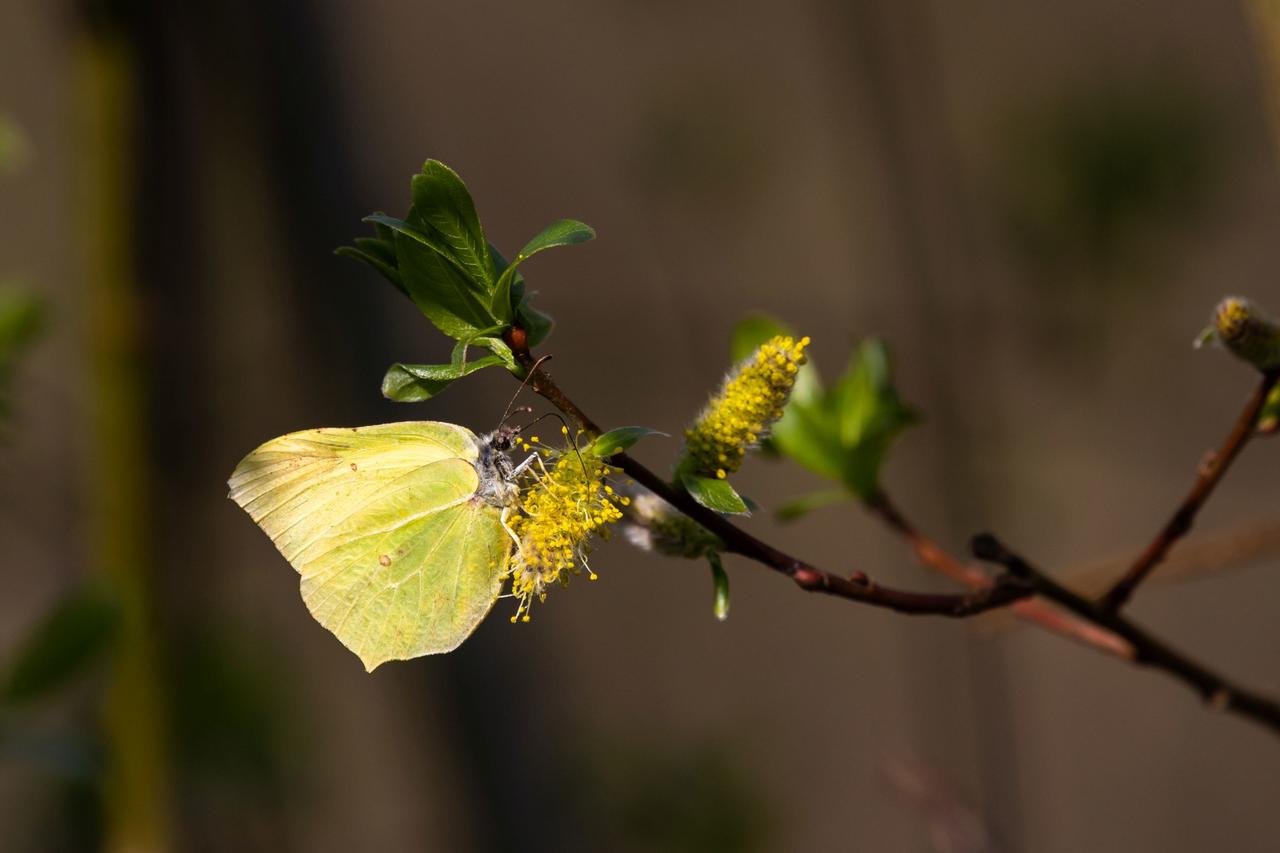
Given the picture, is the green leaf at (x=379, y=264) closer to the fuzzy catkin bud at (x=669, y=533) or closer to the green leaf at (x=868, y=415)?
the fuzzy catkin bud at (x=669, y=533)

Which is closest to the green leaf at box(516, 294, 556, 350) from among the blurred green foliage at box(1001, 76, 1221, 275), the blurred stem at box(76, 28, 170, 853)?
the blurred stem at box(76, 28, 170, 853)

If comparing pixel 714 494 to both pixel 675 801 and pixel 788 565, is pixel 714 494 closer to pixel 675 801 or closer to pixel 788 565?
pixel 788 565

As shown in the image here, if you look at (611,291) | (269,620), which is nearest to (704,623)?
(611,291)

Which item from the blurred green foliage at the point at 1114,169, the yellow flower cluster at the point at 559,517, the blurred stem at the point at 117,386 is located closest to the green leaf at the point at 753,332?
the yellow flower cluster at the point at 559,517

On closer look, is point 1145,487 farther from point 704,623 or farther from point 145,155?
point 145,155

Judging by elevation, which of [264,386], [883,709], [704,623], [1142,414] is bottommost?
[883,709]

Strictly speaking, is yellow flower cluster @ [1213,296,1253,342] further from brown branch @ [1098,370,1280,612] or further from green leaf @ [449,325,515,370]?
green leaf @ [449,325,515,370]
